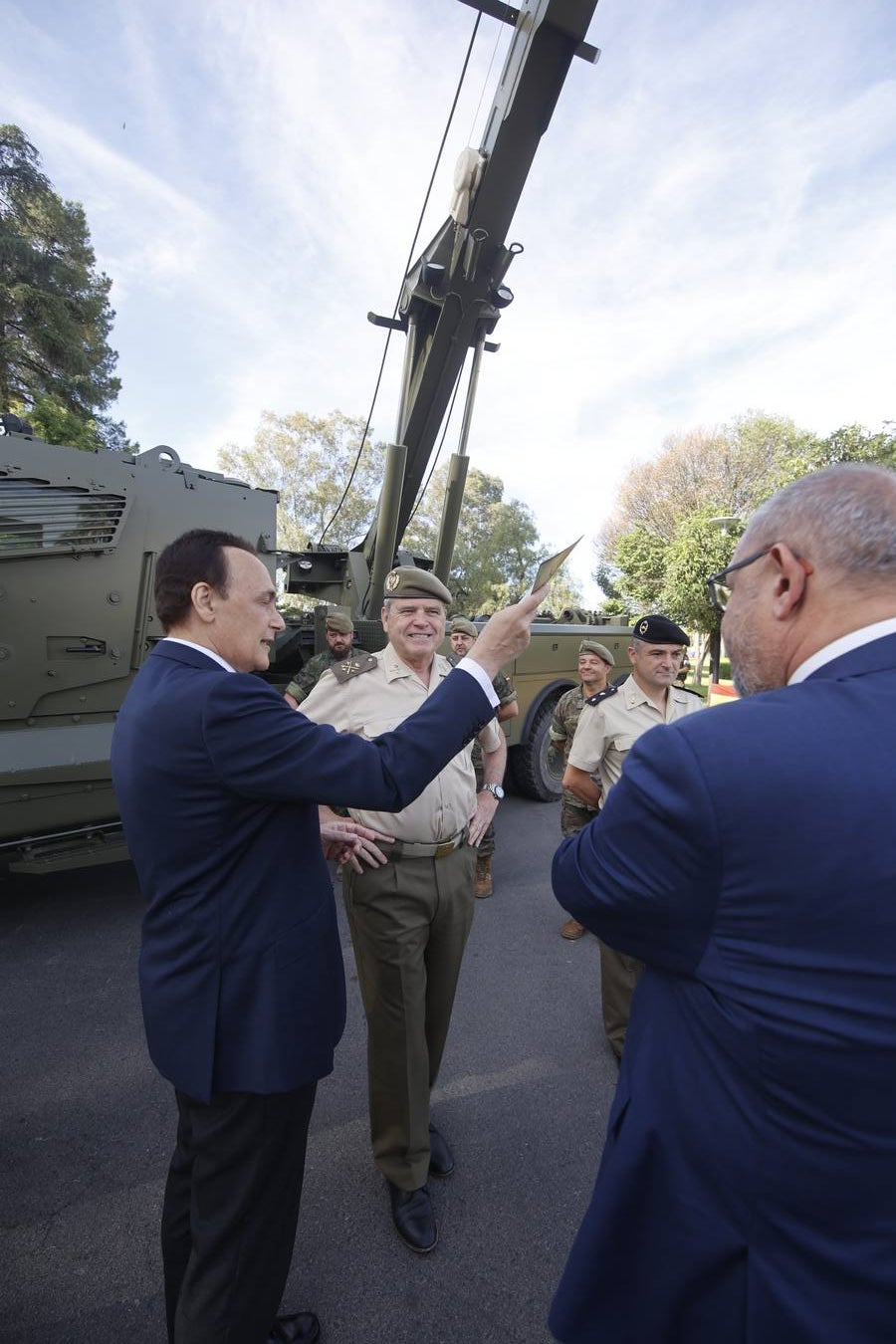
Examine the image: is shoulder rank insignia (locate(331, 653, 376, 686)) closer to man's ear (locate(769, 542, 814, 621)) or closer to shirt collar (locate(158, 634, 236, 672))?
shirt collar (locate(158, 634, 236, 672))

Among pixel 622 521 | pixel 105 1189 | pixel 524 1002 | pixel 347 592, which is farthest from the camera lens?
pixel 622 521

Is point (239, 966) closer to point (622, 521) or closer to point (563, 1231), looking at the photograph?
point (563, 1231)

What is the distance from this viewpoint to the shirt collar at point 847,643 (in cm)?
84

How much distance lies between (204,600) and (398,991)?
1.36 metres

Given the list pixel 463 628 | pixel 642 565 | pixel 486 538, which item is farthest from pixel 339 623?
pixel 486 538

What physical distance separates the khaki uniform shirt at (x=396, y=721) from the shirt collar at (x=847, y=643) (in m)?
1.27

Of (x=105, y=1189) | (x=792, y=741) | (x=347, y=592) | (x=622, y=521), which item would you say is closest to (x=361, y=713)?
(x=792, y=741)

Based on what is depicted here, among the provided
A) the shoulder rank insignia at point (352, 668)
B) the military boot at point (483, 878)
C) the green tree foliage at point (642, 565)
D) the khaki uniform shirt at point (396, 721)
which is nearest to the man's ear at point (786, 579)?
the khaki uniform shirt at point (396, 721)

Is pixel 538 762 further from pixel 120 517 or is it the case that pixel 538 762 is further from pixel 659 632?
pixel 120 517

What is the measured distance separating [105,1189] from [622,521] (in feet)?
83.1

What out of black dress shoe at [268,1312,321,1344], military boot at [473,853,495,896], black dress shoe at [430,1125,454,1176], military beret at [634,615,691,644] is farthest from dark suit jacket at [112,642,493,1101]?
military boot at [473,853,495,896]

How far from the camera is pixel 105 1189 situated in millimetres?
2160

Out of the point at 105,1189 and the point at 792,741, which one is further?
the point at 105,1189

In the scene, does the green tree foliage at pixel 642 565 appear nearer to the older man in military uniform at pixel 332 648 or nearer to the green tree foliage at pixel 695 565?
the green tree foliage at pixel 695 565
